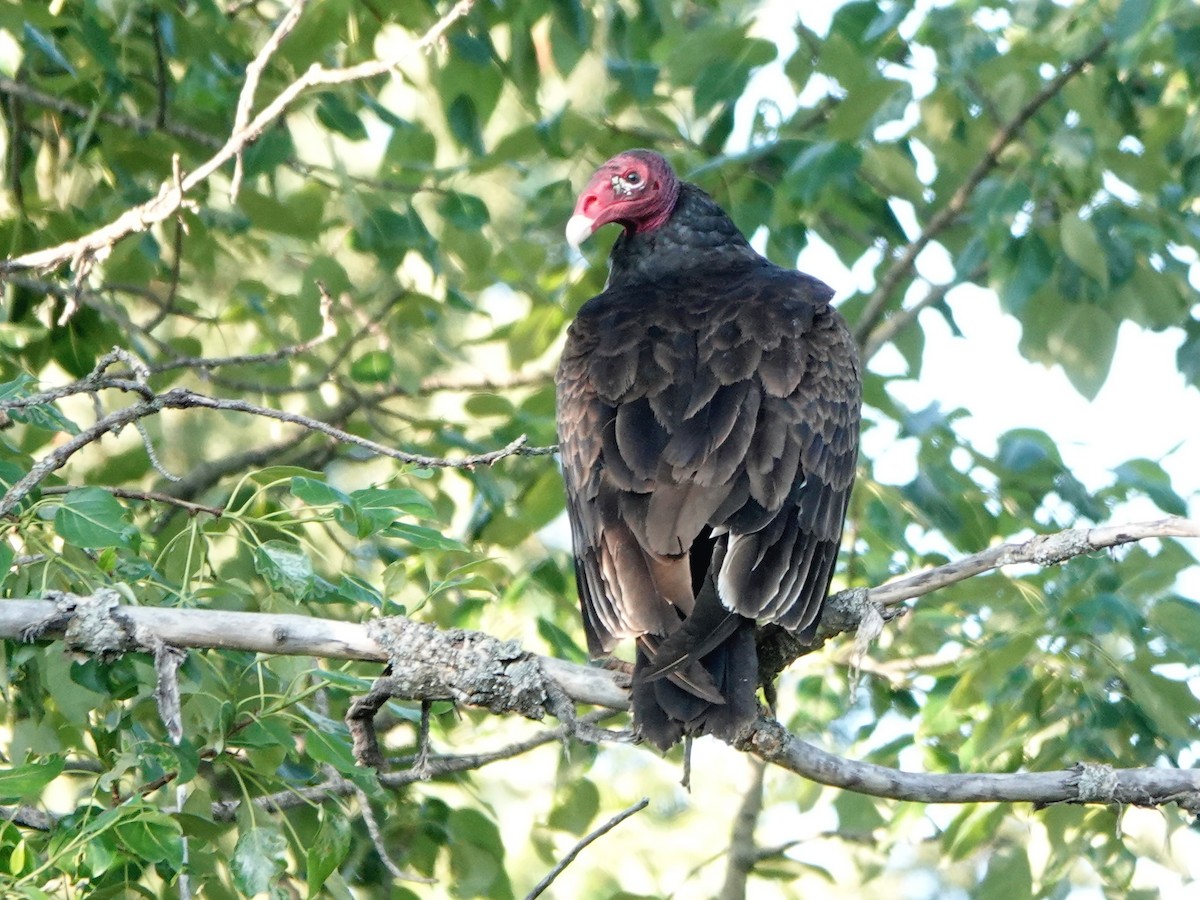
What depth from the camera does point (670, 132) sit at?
5348 mm

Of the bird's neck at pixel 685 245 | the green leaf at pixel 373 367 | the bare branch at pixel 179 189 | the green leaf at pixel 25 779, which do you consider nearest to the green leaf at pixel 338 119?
the green leaf at pixel 373 367

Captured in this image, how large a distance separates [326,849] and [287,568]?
0.49 meters

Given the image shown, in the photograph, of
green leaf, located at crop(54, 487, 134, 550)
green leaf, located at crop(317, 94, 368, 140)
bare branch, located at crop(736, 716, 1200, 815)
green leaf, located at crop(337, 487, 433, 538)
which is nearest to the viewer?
green leaf, located at crop(54, 487, 134, 550)

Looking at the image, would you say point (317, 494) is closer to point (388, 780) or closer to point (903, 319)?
point (388, 780)

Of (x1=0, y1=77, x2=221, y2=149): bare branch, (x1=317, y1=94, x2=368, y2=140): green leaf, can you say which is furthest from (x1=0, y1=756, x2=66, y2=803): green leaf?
(x1=317, y1=94, x2=368, y2=140): green leaf

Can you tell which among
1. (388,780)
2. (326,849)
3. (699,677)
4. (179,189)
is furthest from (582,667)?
(179,189)

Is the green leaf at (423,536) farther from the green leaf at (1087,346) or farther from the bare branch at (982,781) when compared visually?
the green leaf at (1087,346)

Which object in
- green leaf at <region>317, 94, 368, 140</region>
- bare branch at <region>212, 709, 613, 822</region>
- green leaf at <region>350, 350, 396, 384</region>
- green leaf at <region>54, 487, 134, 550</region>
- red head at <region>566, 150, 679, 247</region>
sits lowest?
bare branch at <region>212, 709, 613, 822</region>

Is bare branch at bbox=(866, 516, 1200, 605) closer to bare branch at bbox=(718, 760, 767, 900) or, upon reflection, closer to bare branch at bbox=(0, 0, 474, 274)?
bare branch at bbox=(0, 0, 474, 274)

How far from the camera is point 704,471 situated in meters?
3.47

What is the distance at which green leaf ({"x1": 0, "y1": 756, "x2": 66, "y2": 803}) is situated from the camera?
2338 millimetres

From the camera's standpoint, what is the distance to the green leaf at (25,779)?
7.67 ft

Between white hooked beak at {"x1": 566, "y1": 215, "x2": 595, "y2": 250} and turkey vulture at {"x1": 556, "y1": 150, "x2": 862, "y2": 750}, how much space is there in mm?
241

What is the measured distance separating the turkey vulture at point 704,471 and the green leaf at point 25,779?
3.56ft
